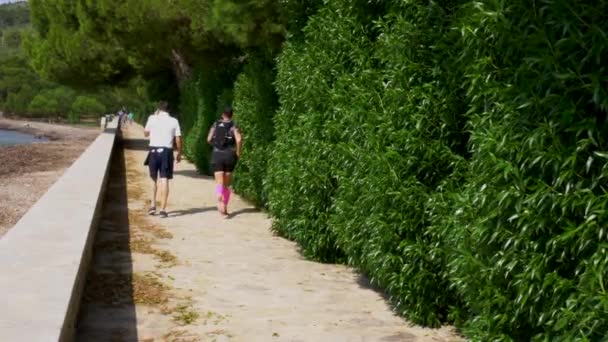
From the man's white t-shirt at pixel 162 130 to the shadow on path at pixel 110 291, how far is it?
132 centimetres

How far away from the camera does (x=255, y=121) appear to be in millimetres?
13008

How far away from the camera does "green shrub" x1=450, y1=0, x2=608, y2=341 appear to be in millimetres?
3557

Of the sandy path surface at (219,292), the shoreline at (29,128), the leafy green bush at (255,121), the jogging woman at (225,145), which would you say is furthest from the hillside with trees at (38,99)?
the sandy path surface at (219,292)

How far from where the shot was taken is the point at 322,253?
897 cm

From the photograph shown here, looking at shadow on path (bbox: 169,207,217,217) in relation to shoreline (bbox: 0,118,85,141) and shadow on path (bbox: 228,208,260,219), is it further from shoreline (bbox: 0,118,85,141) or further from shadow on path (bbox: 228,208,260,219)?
shoreline (bbox: 0,118,85,141)

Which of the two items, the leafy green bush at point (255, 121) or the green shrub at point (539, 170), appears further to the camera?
the leafy green bush at point (255, 121)

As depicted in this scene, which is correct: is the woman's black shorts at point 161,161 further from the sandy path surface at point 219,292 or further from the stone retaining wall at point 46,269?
the stone retaining wall at point 46,269

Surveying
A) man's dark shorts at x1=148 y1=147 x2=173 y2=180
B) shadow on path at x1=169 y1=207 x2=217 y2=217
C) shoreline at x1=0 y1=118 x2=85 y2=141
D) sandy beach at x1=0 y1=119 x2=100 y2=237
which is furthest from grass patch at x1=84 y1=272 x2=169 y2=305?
shoreline at x1=0 y1=118 x2=85 y2=141

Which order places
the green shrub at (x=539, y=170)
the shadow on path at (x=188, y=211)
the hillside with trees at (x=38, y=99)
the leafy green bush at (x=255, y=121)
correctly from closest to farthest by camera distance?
the green shrub at (x=539, y=170) < the leafy green bush at (x=255, y=121) < the shadow on path at (x=188, y=211) < the hillside with trees at (x=38, y=99)

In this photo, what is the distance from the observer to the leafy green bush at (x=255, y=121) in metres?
12.3

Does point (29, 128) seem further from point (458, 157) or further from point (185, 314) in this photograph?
point (458, 157)

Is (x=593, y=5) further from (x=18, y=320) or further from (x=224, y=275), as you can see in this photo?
(x=224, y=275)

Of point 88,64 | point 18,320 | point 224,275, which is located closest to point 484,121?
point 18,320

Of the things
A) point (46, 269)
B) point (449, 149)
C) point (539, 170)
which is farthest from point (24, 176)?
point (539, 170)
